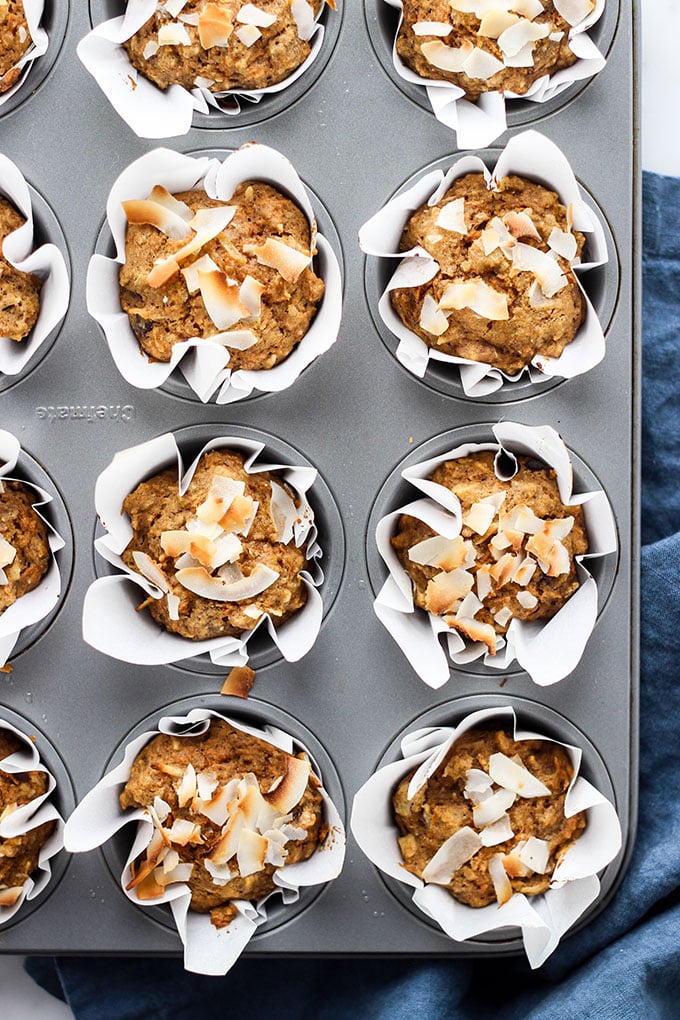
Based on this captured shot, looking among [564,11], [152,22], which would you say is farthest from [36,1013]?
[564,11]

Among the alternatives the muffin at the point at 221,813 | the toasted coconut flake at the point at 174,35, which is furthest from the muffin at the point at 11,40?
the muffin at the point at 221,813

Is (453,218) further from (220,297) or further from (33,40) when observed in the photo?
(33,40)

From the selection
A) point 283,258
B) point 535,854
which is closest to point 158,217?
point 283,258

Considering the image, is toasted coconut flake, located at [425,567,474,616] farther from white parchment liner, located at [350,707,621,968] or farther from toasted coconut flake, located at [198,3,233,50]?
toasted coconut flake, located at [198,3,233,50]

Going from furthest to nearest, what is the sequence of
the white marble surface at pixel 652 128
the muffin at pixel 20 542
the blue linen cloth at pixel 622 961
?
the white marble surface at pixel 652 128, the blue linen cloth at pixel 622 961, the muffin at pixel 20 542

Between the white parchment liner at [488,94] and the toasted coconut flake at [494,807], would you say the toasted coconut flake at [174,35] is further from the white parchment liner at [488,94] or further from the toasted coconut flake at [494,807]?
the toasted coconut flake at [494,807]
